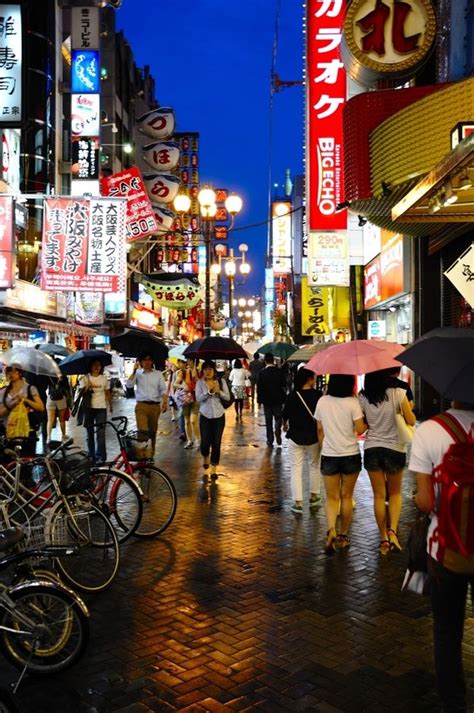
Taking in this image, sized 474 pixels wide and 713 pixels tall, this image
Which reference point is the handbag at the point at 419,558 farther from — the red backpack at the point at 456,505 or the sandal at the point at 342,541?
the sandal at the point at 342,541

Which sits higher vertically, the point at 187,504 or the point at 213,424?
the point at 213,424

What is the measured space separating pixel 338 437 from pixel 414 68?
663 cm

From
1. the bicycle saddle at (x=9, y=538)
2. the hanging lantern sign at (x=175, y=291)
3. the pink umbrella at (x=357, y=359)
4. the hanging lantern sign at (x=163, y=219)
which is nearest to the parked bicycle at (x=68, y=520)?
the bicycle saddle at (x=9, y=538)

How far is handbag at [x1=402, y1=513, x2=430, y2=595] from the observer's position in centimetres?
380

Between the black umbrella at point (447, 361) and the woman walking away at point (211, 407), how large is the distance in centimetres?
724

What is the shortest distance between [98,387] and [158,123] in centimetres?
2992

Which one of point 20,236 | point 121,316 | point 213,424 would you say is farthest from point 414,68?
point 121,316

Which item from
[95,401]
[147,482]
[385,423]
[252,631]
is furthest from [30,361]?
[252,631]

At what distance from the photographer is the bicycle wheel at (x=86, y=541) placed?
6168 millimetres

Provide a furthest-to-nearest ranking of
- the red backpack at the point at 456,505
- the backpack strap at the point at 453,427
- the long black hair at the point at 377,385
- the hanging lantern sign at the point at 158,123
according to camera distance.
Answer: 1. the hanging lantern sign at the point at 158,123
2. the long black hair at the point at 377,385
3. the backpack strap at the point at 453,427
4. the red backpack at the point at 456,505

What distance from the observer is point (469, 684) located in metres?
4.44

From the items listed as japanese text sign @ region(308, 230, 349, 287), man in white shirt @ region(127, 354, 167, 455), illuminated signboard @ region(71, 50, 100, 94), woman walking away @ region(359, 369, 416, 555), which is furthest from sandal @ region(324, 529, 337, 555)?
illuminated signboard @ region(71, 50, 100, 94)

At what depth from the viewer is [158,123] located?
3941cm

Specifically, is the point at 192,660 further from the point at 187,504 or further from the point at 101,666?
the point at 187,504
